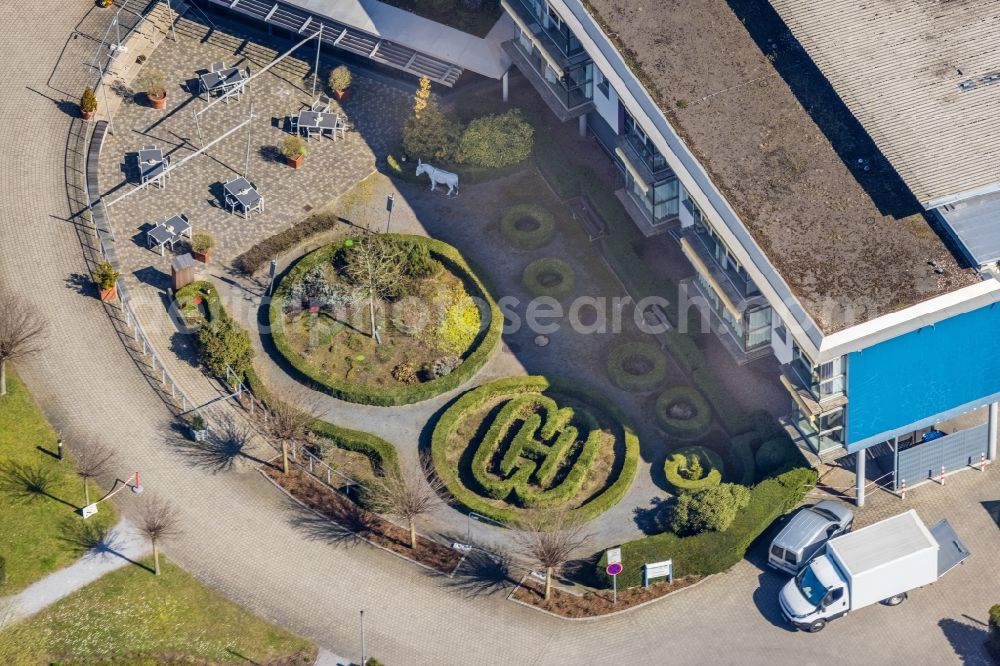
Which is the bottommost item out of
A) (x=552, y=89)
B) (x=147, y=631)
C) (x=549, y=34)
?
(x=147, y=631)

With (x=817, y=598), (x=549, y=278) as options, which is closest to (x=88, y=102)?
A: (x=549, y=278)

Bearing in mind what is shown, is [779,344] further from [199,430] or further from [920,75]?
[199,430]

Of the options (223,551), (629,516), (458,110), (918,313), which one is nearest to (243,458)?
(223,551)

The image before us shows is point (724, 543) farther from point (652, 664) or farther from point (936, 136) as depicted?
point (936, 136)

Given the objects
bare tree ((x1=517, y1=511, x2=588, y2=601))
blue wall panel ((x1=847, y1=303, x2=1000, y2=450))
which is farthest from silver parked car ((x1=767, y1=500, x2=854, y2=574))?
bare tree ((x1=517, y1=511, x2=588, y2=601))

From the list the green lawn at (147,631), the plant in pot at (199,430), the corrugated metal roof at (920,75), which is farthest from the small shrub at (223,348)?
the corrugated metal roof at (920,75)

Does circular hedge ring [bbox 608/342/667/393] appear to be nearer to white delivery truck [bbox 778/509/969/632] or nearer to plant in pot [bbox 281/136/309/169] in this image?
white delivery truck [bbox 778/509/969/632]
